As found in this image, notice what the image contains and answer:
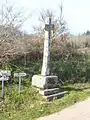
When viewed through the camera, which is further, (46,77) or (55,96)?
(46,77)

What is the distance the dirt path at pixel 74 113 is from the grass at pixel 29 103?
26cm

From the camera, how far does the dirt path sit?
815cm

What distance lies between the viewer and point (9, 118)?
321 inches

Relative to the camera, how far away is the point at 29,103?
385 inches

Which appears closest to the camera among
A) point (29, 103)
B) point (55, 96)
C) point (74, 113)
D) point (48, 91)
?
point (74, 113)

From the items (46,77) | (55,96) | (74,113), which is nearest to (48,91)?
(55,96)

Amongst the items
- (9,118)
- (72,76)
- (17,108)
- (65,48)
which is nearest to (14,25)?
(72,76)

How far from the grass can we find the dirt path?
26cm

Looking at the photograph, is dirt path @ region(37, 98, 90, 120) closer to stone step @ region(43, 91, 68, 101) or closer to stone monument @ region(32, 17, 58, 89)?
stone step @ region(43, 91, 68, 101)

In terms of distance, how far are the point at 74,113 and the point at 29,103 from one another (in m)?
1.85

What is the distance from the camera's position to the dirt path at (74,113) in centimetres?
815

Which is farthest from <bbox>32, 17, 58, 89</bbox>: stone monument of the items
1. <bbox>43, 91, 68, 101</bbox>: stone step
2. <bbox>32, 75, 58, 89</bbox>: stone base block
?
<bbox>43, 91, 68, 101</bbox>: stone step

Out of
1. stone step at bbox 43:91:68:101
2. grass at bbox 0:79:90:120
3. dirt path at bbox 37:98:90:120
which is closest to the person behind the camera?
dirt path at bbox 37:98:90:120

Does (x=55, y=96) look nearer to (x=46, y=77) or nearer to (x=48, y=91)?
(x=48, y=91)
